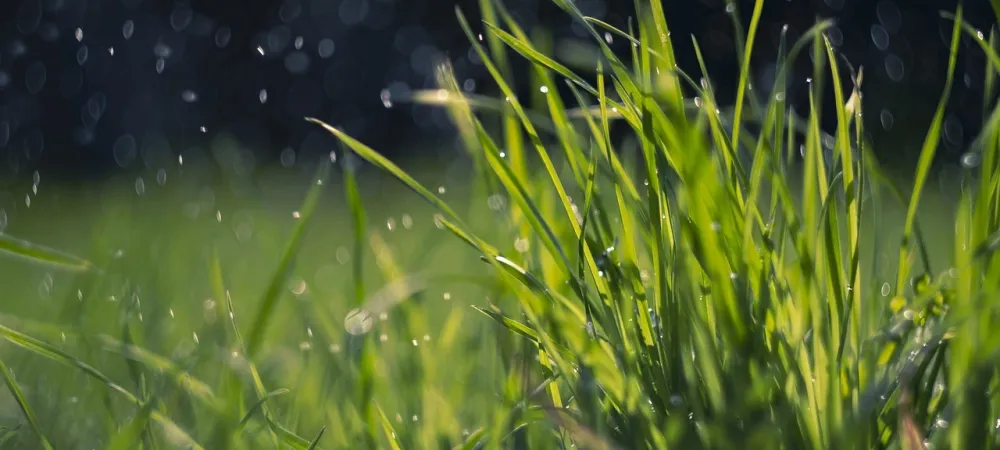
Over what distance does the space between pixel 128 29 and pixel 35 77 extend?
852 millimetres

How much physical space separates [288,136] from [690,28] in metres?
2.99

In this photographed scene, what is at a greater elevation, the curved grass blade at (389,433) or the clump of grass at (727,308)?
the clump of grass at (727,308)

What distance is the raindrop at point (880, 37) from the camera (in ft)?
17.1

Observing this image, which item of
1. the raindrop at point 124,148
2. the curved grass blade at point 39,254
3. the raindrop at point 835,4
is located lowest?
the raindrop at point 124,148

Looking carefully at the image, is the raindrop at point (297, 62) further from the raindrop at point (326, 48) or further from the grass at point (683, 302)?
the grass at point (683, 302)

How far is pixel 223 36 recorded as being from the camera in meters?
6.36

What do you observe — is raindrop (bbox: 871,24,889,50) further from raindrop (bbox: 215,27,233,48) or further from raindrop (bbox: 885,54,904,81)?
raindrop (bbox: 215,27,233,48)

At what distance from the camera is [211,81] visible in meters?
6.38

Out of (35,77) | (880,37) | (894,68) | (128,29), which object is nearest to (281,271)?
(894,68)

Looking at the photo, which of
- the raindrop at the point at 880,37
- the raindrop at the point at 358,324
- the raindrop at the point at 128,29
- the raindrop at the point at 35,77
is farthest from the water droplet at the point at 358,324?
the raindrop at the point at 35,77

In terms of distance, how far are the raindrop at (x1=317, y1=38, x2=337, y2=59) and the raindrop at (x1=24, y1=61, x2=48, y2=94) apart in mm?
1683

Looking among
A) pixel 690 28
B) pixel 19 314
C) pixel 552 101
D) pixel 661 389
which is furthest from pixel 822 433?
pixel 690 28

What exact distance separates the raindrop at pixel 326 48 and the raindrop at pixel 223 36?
57 cm

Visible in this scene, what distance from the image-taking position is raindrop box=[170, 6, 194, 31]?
20.3ft
